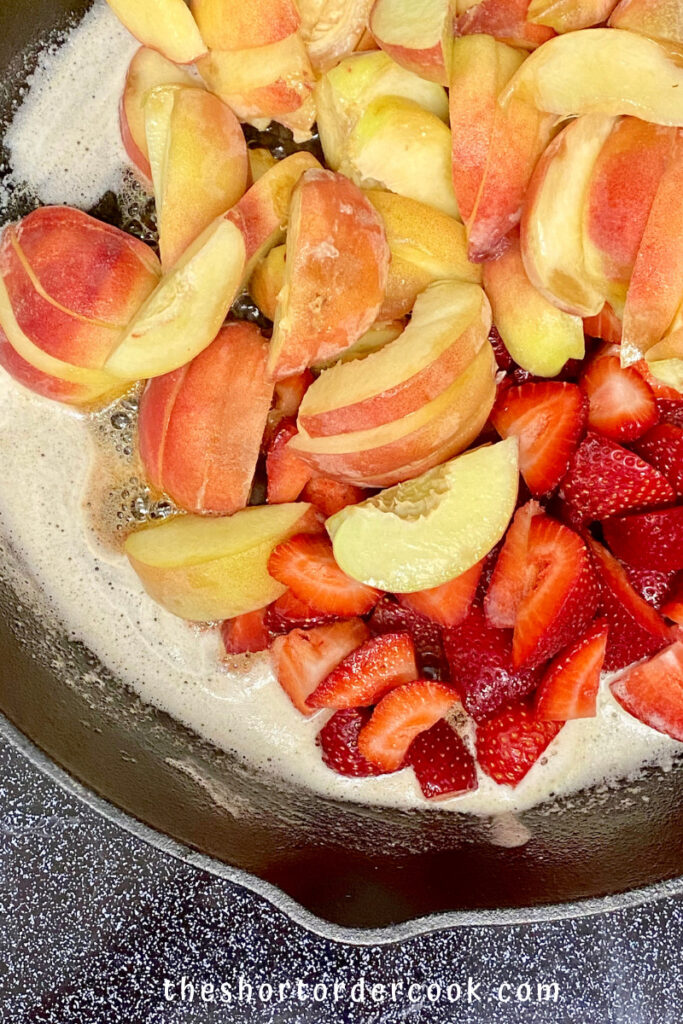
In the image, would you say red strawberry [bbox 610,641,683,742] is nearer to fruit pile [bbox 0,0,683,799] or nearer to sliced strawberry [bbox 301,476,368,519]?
Answer: fruit pile [bbox 0,0,683,799]

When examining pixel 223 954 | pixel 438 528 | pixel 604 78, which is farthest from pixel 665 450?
pixel 223 954

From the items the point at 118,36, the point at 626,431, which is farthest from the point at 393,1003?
the point at 118,36

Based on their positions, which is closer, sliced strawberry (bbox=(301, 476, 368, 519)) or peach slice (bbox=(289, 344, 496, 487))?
peach slice (bbox=(289, 344, 496, 487))

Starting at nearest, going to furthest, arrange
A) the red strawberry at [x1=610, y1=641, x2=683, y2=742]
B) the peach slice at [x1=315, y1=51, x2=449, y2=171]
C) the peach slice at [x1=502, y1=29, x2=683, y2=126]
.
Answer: the peach slice at [x1=502, y1=29, x2=683, y2=126] → the peach slice at [x1=315, y1=51, x2=449, y2=171] → the red strawberry at [x1=610, y1=641, x2=683, y2=742]

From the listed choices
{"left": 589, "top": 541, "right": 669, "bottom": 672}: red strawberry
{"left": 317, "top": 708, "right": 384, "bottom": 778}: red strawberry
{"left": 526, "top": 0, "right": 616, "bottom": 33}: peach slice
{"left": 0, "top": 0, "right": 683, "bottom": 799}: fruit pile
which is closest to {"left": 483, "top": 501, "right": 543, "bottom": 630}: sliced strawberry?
{"left": 0, "top": 0, "right": 683, "bottom": 799}: fruit pile

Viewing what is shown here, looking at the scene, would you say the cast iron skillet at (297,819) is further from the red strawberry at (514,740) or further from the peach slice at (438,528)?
the peach slice at (438,528)

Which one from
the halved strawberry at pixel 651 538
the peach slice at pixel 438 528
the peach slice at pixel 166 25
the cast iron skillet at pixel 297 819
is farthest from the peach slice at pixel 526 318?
the cast iron skillet at pixel 297 819

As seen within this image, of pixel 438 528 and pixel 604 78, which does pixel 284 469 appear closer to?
pixel 438 528
